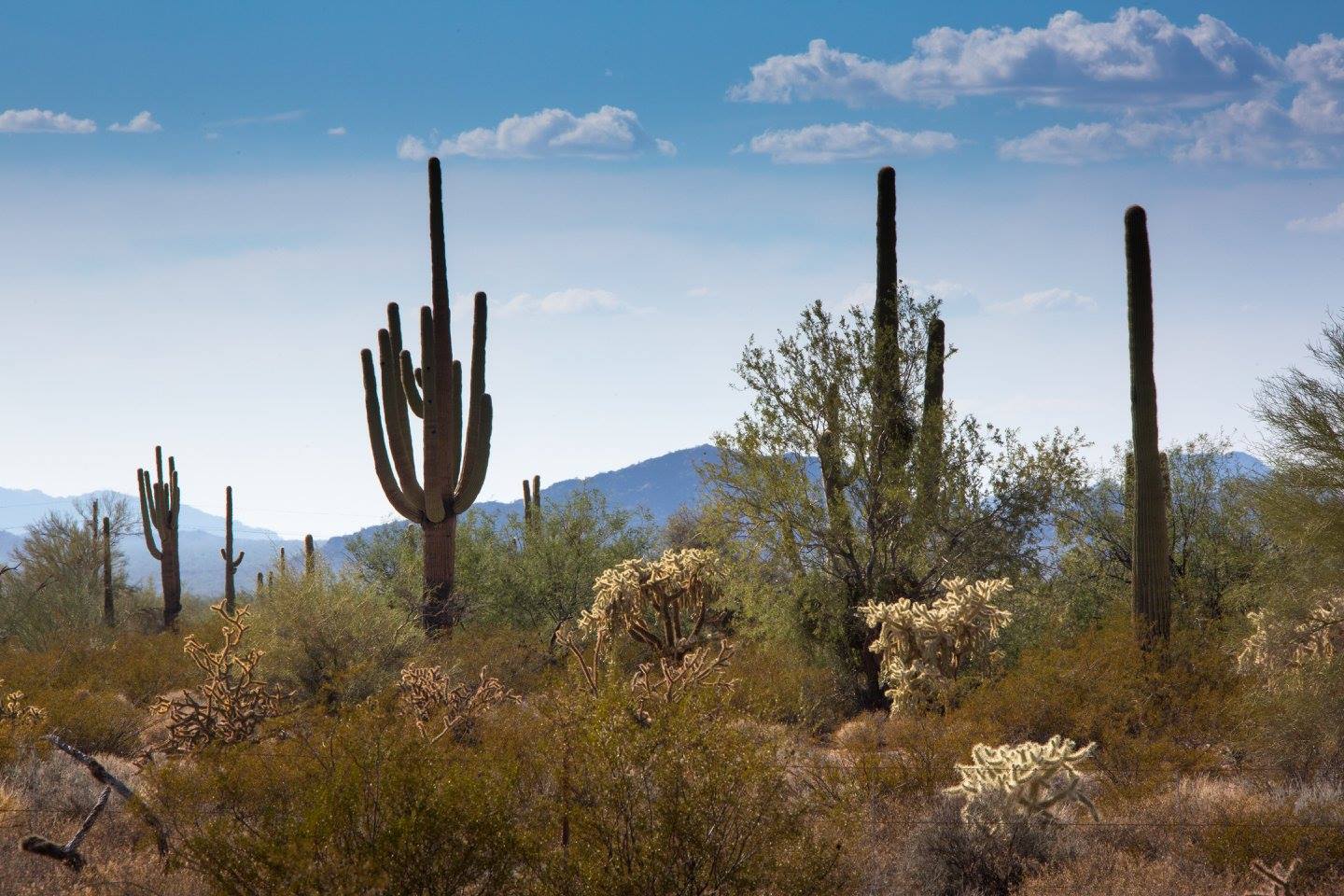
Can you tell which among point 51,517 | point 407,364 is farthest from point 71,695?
point 51,517

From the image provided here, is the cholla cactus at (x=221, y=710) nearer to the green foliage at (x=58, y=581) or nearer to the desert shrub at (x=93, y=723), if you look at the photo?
the desert shrub at (x=93, y=723)

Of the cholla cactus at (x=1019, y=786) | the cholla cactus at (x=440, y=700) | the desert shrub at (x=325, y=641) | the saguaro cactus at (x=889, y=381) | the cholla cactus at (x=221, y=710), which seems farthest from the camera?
the saguaro cactus at (x=889, y=381)

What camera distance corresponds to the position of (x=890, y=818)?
954 cm

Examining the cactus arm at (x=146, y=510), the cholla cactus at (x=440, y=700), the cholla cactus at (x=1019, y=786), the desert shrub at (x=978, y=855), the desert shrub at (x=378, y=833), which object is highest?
the cactus arm at (x=146, y=510)

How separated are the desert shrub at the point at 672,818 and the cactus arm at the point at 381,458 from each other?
15.0 meters

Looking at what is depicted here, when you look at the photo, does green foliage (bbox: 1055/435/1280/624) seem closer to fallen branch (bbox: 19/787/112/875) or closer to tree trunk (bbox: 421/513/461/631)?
tree trunk (bbox: 421/513/461/631)

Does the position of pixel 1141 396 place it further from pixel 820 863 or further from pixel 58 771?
pixel 58 771

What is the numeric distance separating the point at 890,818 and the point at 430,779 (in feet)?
15.3

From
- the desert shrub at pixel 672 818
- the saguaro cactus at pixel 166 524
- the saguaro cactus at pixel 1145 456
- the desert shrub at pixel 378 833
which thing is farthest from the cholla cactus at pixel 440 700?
the saguaro cactus at pixel 166 524

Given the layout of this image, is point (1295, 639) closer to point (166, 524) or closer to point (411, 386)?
point (411, 386)

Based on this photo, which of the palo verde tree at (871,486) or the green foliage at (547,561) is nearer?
the palo verde tree at (871,486)

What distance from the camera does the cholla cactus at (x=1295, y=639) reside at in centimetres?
1192

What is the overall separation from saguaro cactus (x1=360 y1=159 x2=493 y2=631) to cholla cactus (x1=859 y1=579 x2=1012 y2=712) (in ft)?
30.6

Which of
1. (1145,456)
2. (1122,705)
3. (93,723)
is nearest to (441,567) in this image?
(93,723)
